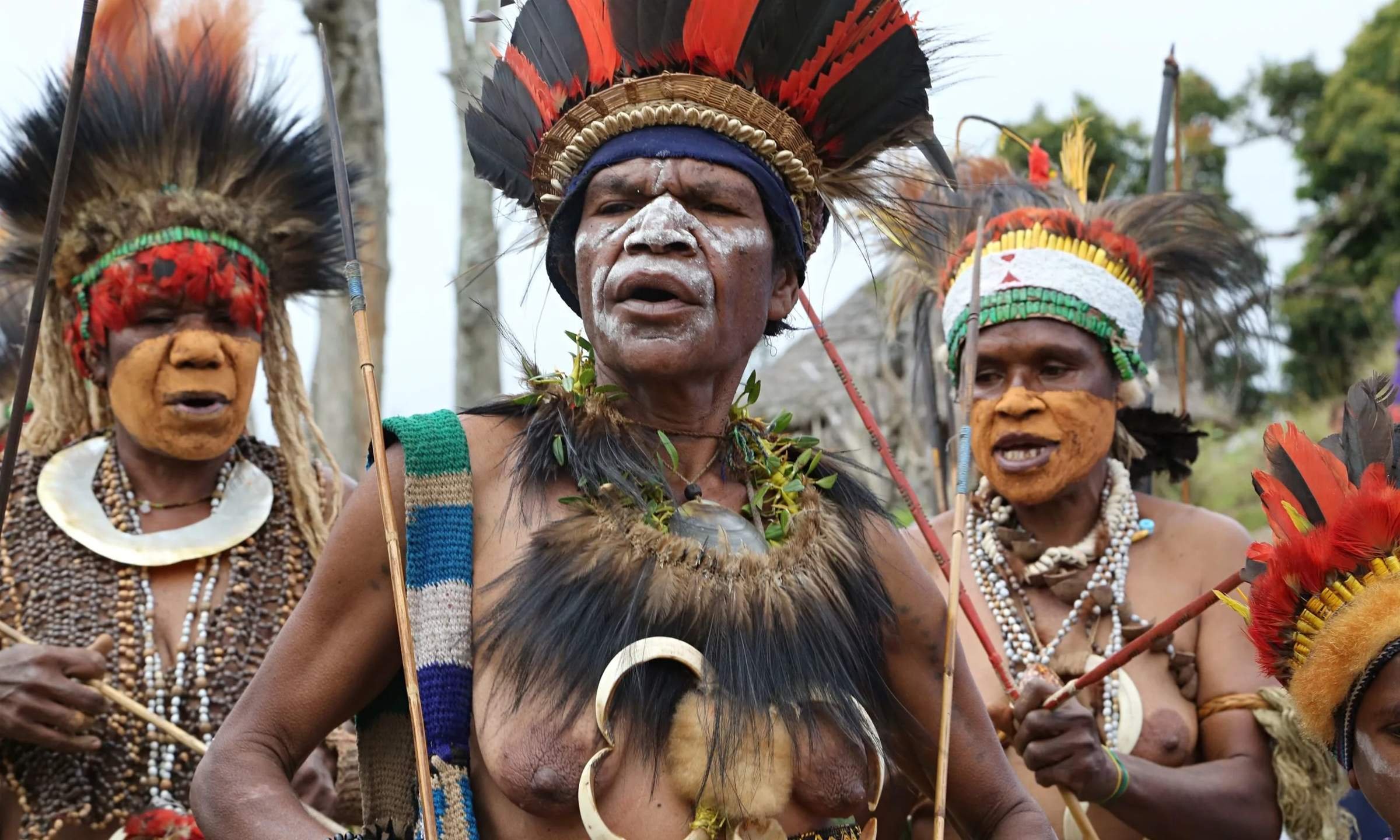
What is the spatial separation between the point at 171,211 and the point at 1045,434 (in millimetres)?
2391

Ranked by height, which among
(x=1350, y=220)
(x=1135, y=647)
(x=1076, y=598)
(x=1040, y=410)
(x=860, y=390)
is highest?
A: (x=1350, y=220)

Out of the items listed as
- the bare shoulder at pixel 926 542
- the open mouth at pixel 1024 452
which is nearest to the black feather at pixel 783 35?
the bare shoulder at pixel 926 542

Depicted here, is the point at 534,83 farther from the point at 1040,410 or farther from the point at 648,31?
the point at 1040,410

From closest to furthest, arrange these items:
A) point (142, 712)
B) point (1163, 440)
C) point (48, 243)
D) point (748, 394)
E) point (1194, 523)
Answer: point (48, 243) → point (748, 394) → point (142, 712) → point (1194, 523) → point (1163, 440)

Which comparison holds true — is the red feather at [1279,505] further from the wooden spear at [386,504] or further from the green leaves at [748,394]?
the wooden spear at [386,504]

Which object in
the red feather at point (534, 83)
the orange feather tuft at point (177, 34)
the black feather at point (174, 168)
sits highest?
the orange feather tuft at point (177, 34)

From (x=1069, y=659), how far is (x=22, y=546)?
2689mm

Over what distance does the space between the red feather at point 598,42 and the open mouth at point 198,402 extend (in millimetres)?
1780

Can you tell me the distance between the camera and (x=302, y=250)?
15.3 ft

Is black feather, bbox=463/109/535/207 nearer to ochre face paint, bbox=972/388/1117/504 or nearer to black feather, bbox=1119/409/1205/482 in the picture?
ochre face paint, bbox=972/388/1117/504

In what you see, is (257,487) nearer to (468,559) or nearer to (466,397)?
(468,559)

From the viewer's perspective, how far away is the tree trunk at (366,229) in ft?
30.3

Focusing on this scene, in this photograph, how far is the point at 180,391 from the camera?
427 centimetres

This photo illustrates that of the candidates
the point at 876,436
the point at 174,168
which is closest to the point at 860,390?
the point at 174,168
